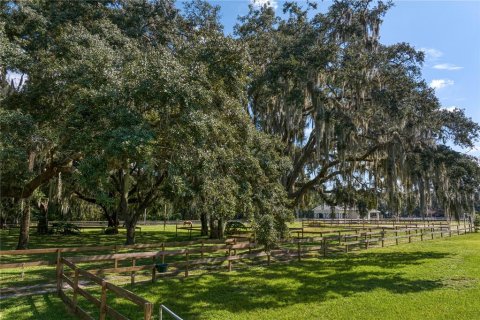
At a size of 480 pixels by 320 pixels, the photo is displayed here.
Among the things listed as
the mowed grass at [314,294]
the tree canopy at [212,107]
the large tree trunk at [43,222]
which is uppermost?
the tree canopy at [212,107]

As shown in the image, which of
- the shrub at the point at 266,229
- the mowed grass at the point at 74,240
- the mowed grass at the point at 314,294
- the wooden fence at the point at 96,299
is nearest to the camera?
the wooden fence at the point at 96,299

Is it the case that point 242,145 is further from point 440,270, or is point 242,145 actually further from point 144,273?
point 440,270

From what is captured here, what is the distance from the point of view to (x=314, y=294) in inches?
382

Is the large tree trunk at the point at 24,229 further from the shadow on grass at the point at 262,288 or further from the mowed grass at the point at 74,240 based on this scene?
the shadow on grass at the point at 262,288

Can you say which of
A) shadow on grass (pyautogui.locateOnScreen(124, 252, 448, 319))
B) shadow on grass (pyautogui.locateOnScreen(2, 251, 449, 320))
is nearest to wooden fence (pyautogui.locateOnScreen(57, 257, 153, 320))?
shadow on grass (pyautogui.locateOnScreen(2, 251, 449, 320))

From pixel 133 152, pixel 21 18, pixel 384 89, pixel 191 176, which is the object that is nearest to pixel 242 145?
pixel 191 176

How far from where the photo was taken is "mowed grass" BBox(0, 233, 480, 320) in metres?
7.98

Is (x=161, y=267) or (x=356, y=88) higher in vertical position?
(x=356, y=88)

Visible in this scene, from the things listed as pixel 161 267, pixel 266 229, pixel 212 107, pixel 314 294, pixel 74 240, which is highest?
pixel 212 107

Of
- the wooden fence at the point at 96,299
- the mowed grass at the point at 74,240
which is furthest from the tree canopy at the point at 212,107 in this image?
the mowed grass at the point at 74,240

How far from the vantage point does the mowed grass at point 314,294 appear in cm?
798

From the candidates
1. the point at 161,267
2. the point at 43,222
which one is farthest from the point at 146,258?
the point at 43,222

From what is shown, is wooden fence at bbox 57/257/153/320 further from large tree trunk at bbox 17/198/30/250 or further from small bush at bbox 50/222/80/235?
small bush at bbox 50/222/80/235

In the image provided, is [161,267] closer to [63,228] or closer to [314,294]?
[314,294]
